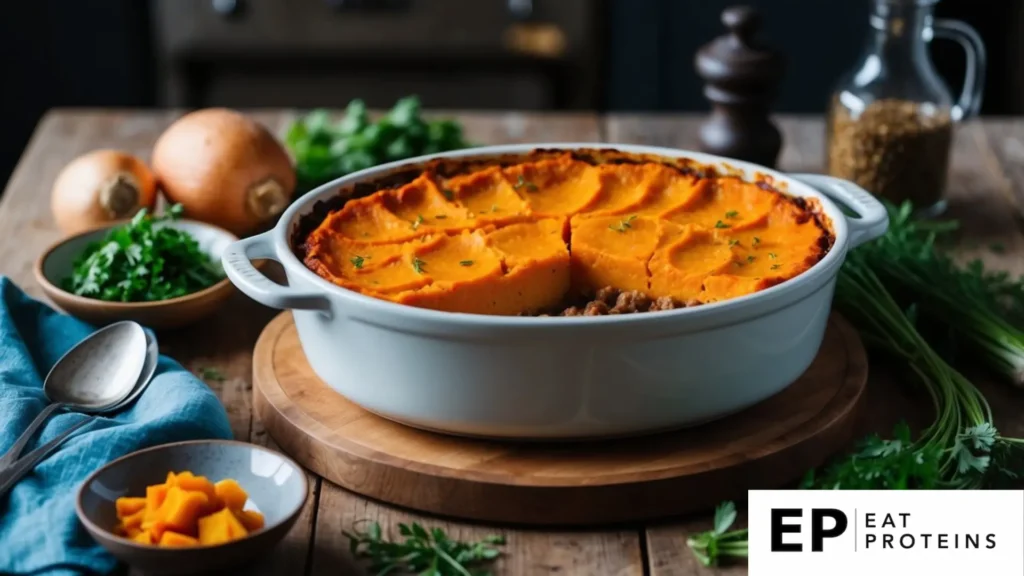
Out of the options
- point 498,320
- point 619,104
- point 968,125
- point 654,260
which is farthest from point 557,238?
point 619,104

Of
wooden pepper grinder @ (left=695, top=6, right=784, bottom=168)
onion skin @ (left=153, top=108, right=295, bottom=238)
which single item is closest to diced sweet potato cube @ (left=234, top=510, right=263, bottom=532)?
onion skin @ (left=153, top=108, right=295, bottom=238)

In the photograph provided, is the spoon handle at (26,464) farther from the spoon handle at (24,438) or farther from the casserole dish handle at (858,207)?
the casserole dish handle at (858,207)

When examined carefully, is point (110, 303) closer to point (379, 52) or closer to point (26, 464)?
point (26, 464)

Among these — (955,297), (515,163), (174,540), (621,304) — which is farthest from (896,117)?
(174,540)

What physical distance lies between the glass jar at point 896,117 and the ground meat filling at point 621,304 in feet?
3.40

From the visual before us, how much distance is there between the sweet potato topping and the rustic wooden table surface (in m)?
0.32

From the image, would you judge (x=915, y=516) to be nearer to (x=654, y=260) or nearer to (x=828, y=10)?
(x=654, y=260)

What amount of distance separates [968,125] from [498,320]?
2.42 meters

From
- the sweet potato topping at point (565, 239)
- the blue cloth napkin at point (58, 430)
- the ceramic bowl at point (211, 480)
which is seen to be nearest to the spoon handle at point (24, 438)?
the blue cloth napkin at point (58, 430)

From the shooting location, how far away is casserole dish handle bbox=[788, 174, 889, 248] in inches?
82.4

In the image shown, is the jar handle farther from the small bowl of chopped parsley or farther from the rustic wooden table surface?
the small bowl of chopped parsley

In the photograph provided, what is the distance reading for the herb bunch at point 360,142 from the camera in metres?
3.03

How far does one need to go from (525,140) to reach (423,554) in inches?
79.6

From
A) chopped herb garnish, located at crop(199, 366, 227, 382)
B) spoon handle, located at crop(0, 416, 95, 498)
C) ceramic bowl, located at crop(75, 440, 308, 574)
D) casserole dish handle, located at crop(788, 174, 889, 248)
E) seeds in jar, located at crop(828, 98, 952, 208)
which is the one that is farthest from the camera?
seeds in jar, located at crop(828, 98, 952, 208)
